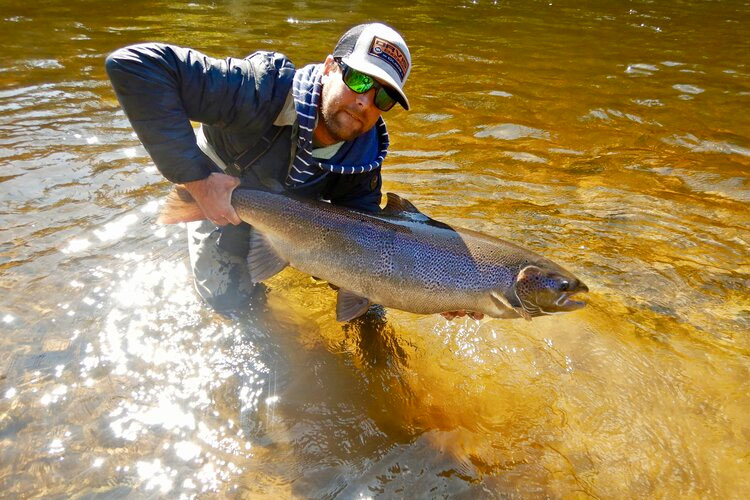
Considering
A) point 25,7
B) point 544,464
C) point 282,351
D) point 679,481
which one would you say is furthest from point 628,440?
point 25,7

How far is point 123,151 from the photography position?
616 centimetres

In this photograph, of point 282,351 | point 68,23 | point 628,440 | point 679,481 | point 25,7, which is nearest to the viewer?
point 679,481

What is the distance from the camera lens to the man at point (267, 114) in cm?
293

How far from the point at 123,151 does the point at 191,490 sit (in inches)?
180

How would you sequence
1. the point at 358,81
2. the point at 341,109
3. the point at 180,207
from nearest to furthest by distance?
the point at 358,81 → the point at 341,109 → the point at 180,207

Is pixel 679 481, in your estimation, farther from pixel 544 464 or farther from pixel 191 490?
pixel 191 490

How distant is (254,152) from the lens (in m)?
3.50

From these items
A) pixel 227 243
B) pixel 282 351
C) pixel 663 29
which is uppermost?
pixel 663 29

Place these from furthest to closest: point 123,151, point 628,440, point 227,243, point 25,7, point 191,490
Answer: point 25,7, point 123,151, point 227,243, point 628,440, point 191,490

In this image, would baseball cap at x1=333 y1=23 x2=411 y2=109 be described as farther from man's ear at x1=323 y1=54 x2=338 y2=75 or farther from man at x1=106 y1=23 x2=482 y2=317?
man's ear at x1=323 y1=54 x2=338 y2=75

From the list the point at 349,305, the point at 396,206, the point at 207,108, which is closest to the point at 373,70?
the point at 396,206

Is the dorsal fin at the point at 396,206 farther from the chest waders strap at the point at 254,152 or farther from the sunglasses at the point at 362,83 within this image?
the chest waders strap at the point at 254,152

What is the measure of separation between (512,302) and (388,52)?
1.51 metres

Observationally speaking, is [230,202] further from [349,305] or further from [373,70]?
[373,70]
